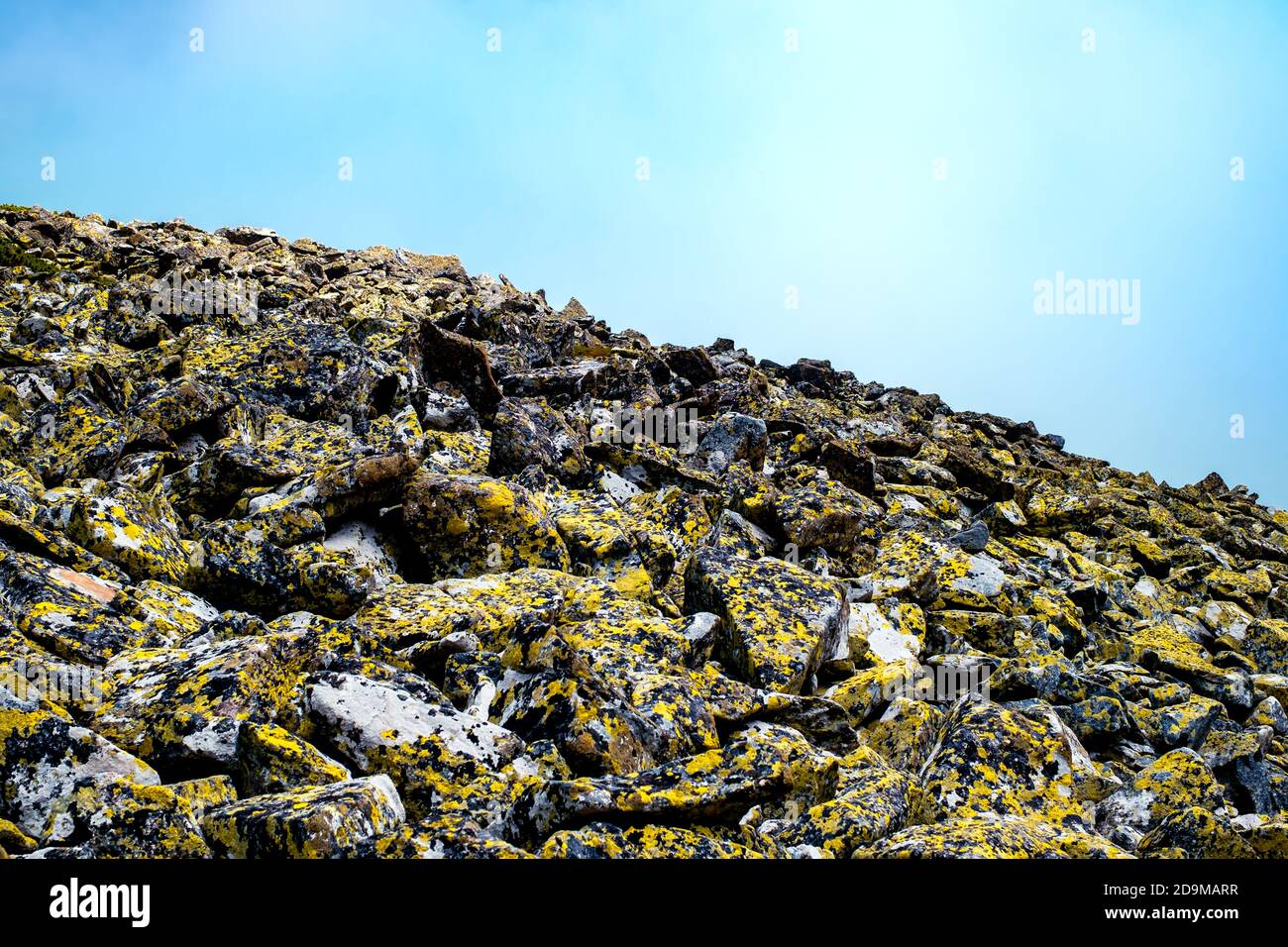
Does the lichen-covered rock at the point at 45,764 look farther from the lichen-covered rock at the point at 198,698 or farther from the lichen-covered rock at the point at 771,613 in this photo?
the lichen-covered rock at the point at 771,613

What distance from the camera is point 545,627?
894cm

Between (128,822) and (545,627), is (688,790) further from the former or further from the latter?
(128,822)

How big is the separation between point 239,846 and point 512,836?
2035mm

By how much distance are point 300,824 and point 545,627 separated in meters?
3.66

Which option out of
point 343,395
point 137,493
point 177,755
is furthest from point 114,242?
point 177,755

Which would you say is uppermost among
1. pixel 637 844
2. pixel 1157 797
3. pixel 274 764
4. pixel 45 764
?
pixel 45 764

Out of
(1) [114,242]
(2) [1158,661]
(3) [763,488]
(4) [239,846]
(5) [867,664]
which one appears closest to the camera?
(4) [239,846]

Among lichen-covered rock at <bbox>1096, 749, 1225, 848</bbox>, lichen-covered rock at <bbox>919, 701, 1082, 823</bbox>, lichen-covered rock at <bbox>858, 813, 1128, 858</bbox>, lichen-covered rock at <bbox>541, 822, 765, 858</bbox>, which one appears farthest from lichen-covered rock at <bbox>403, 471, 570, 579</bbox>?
lichen-covered rock at <bbox>1096, 749, 1225, 848</bbox>

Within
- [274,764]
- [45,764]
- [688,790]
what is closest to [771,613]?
[688,790]

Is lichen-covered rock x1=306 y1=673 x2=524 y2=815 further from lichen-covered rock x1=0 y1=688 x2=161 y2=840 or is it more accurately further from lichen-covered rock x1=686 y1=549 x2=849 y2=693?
lichen-covered rock x1=686 y1=549 x2=849 y2=693

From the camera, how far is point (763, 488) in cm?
1547
